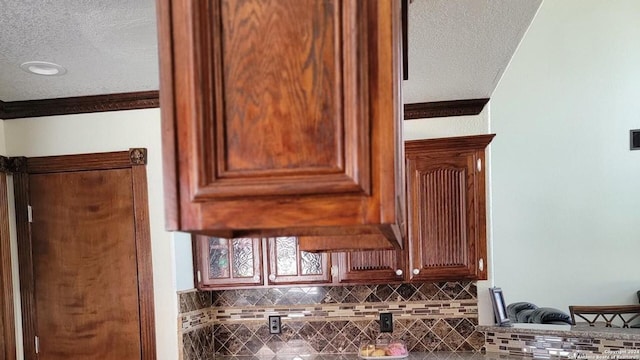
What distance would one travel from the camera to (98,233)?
9.14 ft

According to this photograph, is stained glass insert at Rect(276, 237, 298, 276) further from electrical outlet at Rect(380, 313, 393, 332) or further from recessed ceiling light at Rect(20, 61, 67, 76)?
recessed ceiling light at Rect(20, 61, 67, 76)

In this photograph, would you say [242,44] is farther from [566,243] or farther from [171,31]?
[566,243]

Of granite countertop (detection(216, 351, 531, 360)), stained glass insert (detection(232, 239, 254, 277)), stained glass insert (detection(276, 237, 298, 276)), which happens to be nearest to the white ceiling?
stained glass insert (detection(232, 239, 254, 277))

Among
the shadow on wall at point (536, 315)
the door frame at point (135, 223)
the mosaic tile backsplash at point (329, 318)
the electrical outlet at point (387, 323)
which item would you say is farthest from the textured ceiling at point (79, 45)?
the shadow on wall at point (536, 315)

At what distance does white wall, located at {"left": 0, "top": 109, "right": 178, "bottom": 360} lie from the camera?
2768 millimetres

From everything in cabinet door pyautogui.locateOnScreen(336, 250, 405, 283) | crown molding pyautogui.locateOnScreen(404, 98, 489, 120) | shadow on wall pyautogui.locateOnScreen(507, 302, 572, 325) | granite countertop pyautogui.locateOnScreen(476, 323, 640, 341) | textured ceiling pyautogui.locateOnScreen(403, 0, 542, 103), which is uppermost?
textured ceiling pyautogui.locateOnScreen(403, 0, 542, 103)

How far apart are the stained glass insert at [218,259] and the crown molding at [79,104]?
0.95 meters

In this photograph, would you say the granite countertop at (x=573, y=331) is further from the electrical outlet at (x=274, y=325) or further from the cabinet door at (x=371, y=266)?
the electrical outlet at (x=274, y=325)

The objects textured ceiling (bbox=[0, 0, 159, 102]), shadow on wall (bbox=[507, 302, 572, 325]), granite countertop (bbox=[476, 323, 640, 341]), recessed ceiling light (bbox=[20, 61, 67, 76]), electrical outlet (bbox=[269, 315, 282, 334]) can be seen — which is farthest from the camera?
shadow on wall (bbox=[507, 302, 572, 325])

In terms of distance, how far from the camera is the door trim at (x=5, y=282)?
8.91 feet

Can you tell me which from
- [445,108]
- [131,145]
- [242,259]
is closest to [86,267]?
[131,145]

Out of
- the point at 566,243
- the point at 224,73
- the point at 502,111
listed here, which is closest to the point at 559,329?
the point at 224,73

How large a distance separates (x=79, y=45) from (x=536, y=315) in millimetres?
4278

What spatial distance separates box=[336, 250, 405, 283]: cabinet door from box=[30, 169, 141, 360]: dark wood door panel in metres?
1.25
